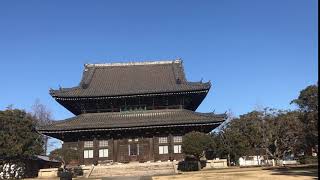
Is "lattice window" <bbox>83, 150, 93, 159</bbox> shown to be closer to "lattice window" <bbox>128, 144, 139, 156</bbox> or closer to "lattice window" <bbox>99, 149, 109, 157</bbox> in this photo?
"lattice window" <bbox>99, 149, 109, 157</bbox>

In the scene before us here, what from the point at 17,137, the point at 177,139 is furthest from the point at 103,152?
the point at 17,137

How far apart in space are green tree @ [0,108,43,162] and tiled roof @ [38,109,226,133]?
92.9 inches

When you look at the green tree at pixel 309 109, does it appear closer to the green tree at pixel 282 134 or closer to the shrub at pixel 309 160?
the green tree at pixel 282 134

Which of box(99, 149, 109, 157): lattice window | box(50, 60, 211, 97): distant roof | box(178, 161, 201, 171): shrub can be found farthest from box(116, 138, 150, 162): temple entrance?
box(178, 161, 201, 171): shrub

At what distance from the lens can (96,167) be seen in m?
49.7

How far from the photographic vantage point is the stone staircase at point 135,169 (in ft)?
151

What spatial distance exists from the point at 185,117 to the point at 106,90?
10.6 metres

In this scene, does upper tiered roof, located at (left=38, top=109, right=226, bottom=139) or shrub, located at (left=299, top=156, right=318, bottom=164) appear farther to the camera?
shrub, located at (left=299, top=156, right=318, bottom=164)

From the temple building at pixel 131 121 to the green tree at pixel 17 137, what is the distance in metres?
2.52

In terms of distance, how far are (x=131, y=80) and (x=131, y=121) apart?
8.56 m

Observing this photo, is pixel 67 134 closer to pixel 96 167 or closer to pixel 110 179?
pixel 96 167

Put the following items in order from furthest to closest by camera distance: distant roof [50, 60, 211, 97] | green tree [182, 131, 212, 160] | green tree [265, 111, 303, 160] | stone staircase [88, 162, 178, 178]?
1. green tree [265, 111, 303, 160]
2. distant roof [50, 60, 211, 97]
3. stone staircase [88, 162, 178, 178]
4. green tree [182, 131, 212, 160]

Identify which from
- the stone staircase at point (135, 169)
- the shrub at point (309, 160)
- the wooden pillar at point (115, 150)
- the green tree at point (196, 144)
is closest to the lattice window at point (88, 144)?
the wooden pillar at point (115, 150)

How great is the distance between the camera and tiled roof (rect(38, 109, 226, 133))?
51.2 meters
